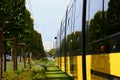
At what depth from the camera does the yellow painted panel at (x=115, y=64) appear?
22.5 feet

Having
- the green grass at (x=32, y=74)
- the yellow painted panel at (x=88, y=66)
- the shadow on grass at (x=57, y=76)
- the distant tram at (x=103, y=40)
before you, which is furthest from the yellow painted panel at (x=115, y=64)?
the shadow on grass at (x=57, y=76)

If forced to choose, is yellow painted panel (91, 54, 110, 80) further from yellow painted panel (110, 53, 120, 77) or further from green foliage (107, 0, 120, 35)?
green foliage (107, 0, 120, 35)

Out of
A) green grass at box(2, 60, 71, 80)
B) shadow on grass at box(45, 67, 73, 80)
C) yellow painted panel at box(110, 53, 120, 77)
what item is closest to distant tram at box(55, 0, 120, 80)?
yellow painted panel at box(110, 53, 120, 77)

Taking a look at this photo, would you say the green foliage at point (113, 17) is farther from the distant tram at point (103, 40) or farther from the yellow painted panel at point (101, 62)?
the yellow painted panel at point (101, 62)

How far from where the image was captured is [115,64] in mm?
7059

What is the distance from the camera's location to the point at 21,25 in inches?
1021

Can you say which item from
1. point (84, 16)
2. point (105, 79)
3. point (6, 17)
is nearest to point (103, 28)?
point (105, 79)

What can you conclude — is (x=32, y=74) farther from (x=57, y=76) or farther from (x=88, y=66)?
(x=88, y=66)

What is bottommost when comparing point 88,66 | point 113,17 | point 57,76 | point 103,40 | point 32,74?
point 57,76

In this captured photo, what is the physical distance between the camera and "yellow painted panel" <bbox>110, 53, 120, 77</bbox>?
22.5 ft

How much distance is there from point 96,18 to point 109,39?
1854 mm

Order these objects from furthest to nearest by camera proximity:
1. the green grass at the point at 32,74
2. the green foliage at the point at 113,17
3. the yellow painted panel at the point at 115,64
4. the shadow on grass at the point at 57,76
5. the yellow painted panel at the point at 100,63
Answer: the shadow on grass at the point at 57,76 < the green grass at the point at 32,74 < the yellow painted panel at the point at 100,63 < the green foliage at the point at 113,17 < the yellow painted panel at the point at 115,64

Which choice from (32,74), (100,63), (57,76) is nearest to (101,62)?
(100,63)

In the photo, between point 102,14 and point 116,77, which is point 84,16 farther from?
point 116,77
